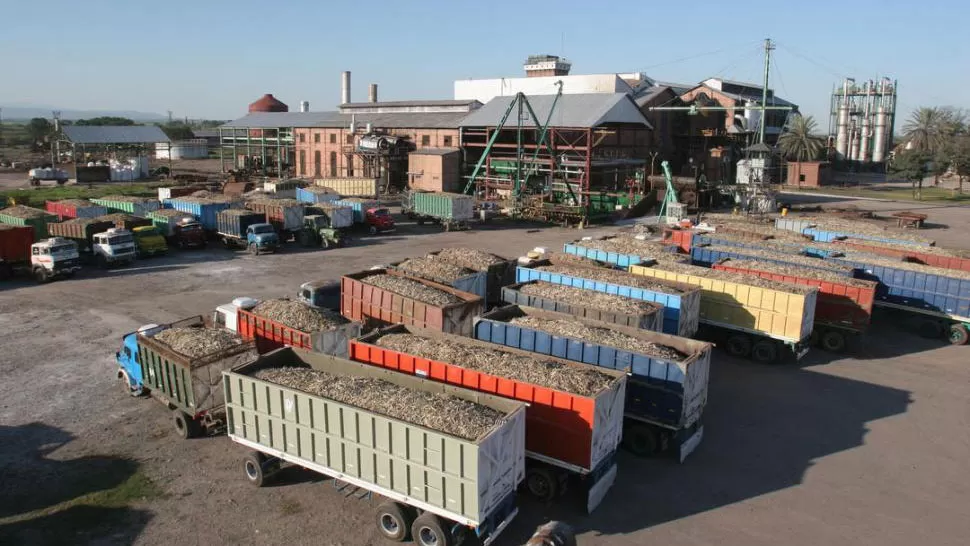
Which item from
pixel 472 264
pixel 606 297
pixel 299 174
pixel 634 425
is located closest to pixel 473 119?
pixel 299 174

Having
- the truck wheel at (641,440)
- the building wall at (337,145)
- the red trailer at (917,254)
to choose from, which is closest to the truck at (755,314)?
the truck wheel at (641,440)

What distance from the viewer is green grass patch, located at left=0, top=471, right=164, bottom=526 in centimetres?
1298

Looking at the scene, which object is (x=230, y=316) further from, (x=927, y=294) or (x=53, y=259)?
(x=927, y=294)

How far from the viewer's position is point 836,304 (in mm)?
23203

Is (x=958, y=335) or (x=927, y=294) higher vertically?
(x=927, y=294)

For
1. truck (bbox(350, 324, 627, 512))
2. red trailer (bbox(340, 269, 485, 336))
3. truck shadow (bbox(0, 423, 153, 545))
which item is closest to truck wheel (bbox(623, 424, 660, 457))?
truck (bbox(350, 324, 627, 512))

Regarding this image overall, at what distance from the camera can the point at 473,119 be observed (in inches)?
2662

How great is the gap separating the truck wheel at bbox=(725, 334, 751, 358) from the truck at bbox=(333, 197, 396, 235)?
28346 mm

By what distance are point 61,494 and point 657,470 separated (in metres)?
12.4

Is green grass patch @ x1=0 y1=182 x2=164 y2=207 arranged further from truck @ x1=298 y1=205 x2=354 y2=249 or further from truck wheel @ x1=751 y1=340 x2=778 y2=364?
truck wheel @ x1=751 y1=340 x2=778 y2=364

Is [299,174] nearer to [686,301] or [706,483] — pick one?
[686,301]

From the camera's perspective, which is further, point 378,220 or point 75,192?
point 75,192

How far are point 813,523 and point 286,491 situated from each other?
34.1 ft

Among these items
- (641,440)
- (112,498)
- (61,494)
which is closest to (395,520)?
(112,498)
